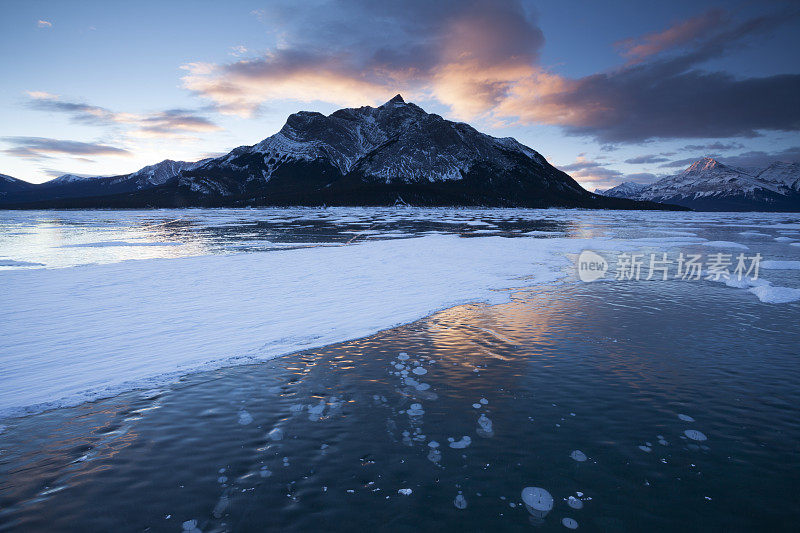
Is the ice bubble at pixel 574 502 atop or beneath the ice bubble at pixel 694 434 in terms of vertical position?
beneath

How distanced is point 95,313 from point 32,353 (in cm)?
313

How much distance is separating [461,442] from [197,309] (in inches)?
400

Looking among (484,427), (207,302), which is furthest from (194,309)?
(484,427)

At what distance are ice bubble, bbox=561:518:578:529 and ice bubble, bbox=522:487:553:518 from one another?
→ 20 cm

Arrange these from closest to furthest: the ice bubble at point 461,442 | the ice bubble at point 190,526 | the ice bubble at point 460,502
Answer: the ice bubble at point 190,526 → the ice bubble at point 460,502 → the ice bubble at point 461,442

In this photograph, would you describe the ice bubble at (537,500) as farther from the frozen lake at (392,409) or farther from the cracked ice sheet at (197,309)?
the cracked ice sheet at (197,309)

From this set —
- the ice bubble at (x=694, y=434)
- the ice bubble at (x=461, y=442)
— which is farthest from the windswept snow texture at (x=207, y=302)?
the ice bubble at (x=694, y=434)

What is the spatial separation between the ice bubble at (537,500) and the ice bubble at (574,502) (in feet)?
0.73

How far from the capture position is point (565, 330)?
1122 cm

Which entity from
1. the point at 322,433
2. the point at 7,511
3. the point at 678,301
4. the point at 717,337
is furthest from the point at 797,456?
the point at 7,511

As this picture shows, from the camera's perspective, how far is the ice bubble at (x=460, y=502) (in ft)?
16.0

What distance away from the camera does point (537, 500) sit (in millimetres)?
5023

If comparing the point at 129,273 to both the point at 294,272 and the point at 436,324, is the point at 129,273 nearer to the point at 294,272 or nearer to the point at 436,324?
the point at 294,272

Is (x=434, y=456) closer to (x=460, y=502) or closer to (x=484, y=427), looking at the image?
(x=460, y=502)
